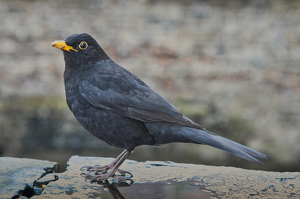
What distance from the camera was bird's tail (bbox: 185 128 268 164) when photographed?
227 cm

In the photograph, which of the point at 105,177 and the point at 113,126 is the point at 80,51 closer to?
the point at 113,126

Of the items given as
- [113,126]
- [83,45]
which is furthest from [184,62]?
[113,126]

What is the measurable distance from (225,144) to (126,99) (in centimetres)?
86

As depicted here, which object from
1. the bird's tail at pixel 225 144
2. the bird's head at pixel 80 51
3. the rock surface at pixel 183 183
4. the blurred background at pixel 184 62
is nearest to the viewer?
the bird's tail at pixel 225 144

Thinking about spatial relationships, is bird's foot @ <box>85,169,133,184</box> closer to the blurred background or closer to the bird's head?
the bird's head

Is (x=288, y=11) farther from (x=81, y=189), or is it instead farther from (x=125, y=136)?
(x=81, y=189)

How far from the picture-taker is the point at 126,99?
254cm

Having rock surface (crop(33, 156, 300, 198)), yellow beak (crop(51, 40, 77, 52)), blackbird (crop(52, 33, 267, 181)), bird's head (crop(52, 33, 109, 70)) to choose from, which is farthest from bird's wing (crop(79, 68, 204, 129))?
rock surface (crop(33, 156, 300, 198))

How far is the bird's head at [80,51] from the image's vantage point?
2633mm

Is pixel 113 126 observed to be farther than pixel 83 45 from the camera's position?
No

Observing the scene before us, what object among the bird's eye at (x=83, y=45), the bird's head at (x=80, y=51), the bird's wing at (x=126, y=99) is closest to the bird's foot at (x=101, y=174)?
the bird's wing at (x=126, y=99)

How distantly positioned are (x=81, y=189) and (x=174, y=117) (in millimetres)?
966

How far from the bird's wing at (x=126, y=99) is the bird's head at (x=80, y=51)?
171mm

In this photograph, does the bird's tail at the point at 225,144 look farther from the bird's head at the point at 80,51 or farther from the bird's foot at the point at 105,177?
the bird's head at the point at 80,51
